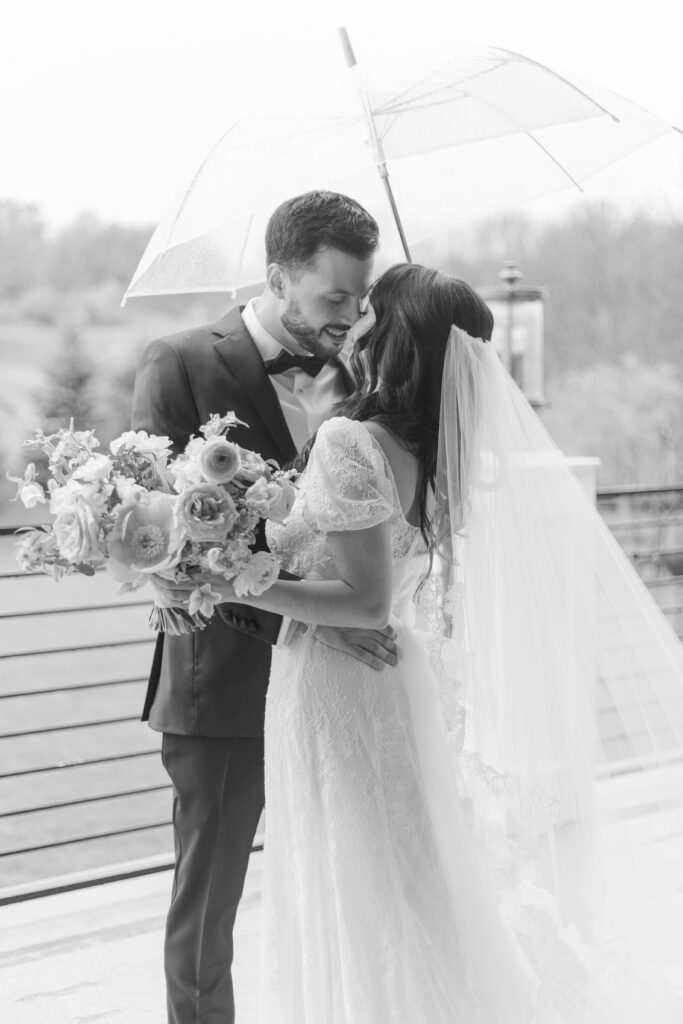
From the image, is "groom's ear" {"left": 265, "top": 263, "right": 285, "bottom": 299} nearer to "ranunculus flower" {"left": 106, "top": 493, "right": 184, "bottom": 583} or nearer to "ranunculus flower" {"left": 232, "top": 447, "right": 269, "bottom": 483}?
"ranunculus flower" {"left": 232, "top": 447, "right": 269, "bottom": 483}

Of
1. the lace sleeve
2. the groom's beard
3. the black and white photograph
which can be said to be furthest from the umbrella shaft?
the lace sleeve

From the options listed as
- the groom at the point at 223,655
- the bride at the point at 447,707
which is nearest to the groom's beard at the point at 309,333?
the groom at the point at 223,655

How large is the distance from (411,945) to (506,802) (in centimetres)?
32

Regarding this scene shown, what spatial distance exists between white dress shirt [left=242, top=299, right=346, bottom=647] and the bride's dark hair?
347mm

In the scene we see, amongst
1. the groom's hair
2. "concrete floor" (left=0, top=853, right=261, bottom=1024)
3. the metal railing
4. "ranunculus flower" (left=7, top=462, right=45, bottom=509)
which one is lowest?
the metal railing

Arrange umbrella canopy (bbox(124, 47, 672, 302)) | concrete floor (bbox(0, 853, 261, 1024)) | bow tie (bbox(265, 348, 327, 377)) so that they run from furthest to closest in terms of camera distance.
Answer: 1. concrete floor (bbox(0, 853, 261, 1024))
2. bow tie (bbox(265, 348, 327, 377))
3. umbrella canopy (bbox(124, 47, 672, 302))

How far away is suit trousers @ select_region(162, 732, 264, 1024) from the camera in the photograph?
181 cm

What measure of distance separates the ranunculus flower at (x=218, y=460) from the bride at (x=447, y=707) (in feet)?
0.61

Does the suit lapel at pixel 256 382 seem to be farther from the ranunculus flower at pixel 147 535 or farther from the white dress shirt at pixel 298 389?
the ranunculus flower at pixel 147 535

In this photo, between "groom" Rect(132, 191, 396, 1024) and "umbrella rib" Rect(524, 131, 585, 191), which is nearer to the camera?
"groom" Rect(132, 191, 396, 1024)

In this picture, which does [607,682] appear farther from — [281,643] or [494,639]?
[281,643]

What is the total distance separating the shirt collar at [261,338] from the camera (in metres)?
1.96

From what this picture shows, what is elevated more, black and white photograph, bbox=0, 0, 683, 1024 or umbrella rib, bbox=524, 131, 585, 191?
umbrella rib, bbox=524, 131, 585, 191

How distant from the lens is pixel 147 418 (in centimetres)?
183
